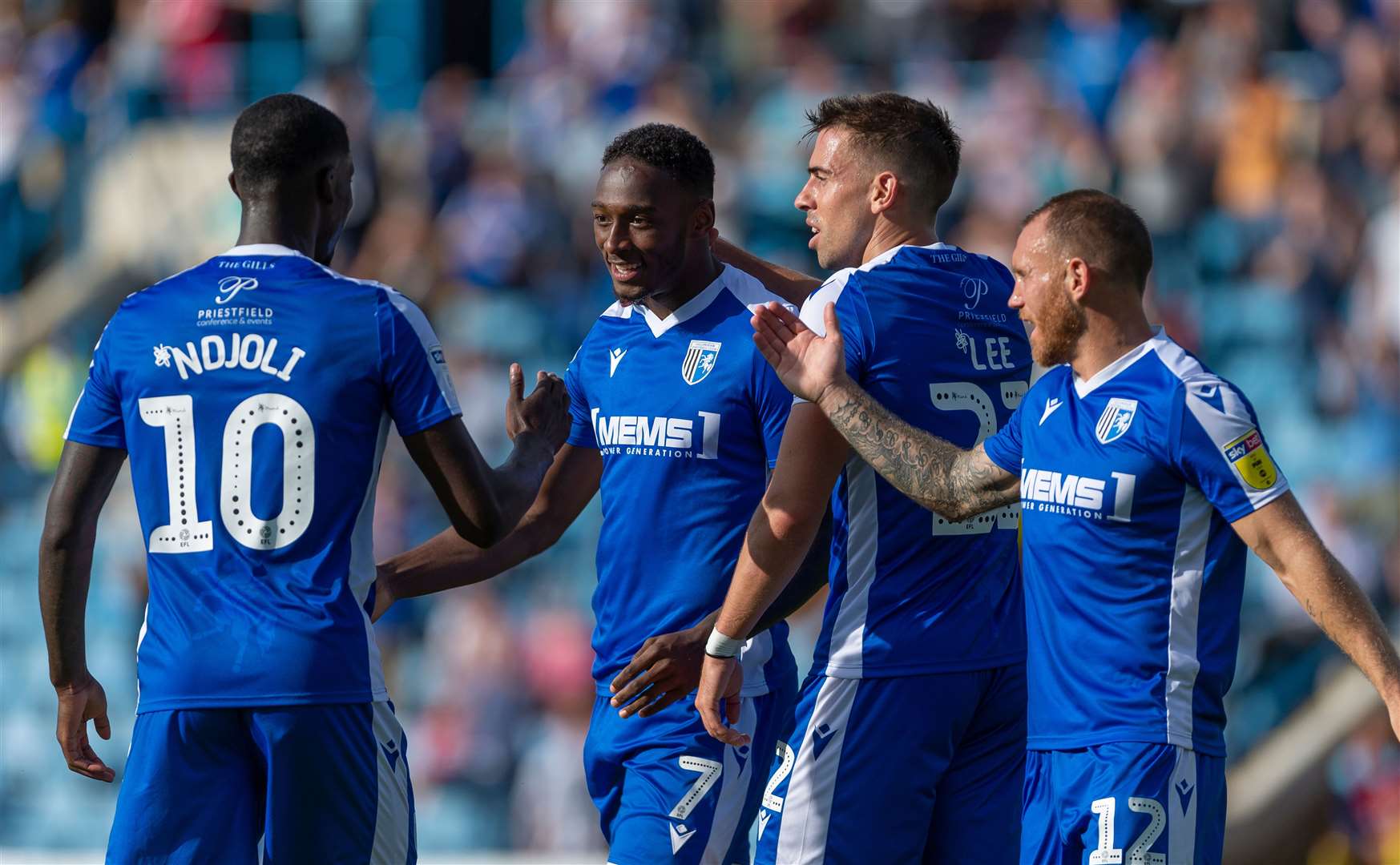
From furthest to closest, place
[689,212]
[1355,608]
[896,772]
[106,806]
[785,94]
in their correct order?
1. [785,94]
2. [106,806]
3. [689,212]
4. [896,772]
5. [1355,608]

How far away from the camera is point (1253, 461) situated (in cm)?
442

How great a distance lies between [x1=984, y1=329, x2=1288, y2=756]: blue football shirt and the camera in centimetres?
446

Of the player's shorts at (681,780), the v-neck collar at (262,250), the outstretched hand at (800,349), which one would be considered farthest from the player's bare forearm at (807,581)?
the v-neck collar at (262,250)

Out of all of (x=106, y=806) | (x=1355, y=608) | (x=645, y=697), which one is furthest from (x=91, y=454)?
(x=106, y=806)

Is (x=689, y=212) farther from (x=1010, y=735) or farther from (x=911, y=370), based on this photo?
(x=1010, y=735)

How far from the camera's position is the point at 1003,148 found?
13.4 metres

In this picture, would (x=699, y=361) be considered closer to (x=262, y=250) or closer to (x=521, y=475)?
(x=521, y=475)

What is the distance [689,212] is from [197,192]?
473 inches

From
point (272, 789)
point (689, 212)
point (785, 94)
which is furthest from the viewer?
point (785, 94)

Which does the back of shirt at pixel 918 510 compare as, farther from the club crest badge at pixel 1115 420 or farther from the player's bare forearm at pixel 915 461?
the club crest badge at pixel 1115 420

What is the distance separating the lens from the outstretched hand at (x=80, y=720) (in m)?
4.94

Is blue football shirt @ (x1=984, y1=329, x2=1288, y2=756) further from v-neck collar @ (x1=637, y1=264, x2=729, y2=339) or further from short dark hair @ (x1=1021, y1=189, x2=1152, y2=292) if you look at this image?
v-neck collar @ (x1=637, y1=264, x2=729, y2=339)

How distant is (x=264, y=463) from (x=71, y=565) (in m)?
0.64

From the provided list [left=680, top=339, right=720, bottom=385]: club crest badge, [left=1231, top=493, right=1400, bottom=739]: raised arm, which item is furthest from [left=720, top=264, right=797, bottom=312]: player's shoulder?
[left=1231, top=493, right=1400, bottom=739]: raised arm
